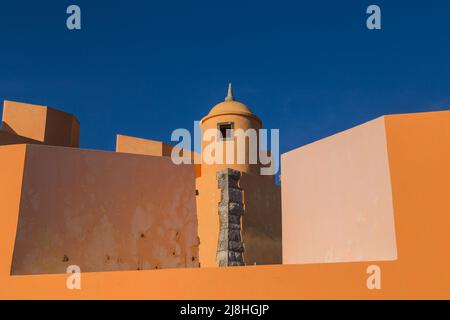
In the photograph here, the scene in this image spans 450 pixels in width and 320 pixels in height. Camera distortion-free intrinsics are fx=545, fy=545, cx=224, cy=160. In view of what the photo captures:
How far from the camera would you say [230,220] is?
15430mm

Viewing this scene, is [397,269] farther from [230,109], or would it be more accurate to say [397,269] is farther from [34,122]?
[34,122]

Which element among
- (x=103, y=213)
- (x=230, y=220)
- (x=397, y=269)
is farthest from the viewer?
(x=230, y=220)

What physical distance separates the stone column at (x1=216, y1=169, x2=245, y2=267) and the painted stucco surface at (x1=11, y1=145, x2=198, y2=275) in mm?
5866

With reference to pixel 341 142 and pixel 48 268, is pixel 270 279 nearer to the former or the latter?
pixel 341 142

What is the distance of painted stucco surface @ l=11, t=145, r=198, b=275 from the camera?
26.6ft

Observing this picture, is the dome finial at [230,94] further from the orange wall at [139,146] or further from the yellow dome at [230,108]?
the orange wall at [139,146]

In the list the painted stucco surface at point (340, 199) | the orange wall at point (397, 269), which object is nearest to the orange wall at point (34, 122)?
the painted stucco surface at point (340, 199)

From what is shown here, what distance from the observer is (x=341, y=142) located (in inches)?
298

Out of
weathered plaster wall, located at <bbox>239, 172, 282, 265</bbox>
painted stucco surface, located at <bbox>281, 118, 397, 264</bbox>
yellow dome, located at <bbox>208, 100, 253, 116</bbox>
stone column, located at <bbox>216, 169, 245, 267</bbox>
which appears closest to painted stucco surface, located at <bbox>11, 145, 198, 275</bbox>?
painted stucco surface, located at <bbox>281, 118, 397, 264</bbox>

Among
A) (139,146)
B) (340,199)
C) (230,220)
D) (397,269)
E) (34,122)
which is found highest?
(139,146)

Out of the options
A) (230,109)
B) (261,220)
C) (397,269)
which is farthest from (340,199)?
(230,109)

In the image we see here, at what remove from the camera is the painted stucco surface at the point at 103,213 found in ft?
26.6

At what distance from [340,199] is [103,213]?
373cm
